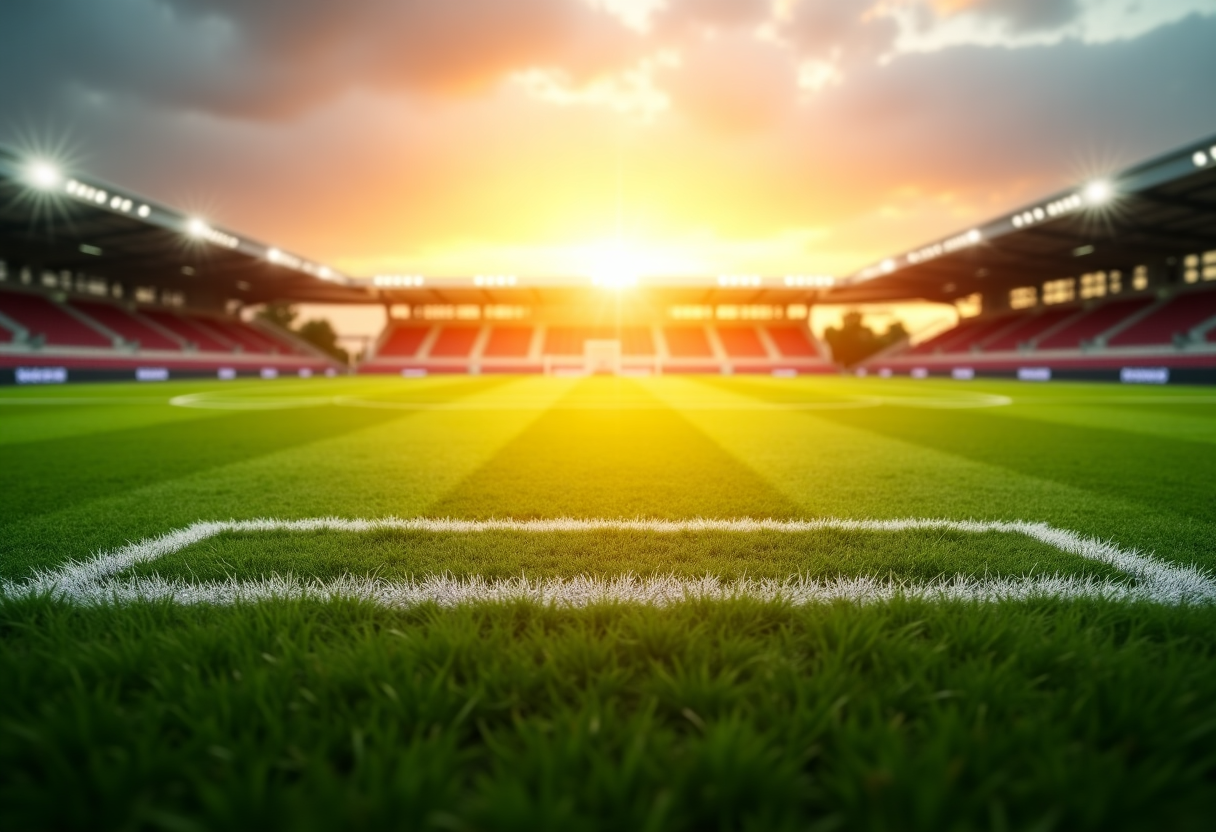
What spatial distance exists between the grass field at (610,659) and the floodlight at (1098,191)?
835 inches

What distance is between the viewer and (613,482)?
181 inches

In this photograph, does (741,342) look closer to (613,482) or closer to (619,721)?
(613,482)

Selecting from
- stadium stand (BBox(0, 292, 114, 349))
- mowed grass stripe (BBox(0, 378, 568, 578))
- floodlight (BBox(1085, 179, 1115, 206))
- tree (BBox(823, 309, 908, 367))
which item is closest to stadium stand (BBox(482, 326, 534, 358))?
stadium stand (BBox(0, 292, 114, 349))

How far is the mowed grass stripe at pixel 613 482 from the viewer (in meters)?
3.71

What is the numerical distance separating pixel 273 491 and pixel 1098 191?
84.4 feet

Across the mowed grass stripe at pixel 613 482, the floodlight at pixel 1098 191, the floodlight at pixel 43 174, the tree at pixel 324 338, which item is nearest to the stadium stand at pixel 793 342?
the floodlight at pixel 1098 191

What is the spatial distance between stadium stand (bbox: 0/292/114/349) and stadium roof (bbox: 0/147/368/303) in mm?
2130

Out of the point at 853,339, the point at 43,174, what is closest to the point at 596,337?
the point at 43,174

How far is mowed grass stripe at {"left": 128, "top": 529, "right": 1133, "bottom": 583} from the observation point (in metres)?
2.50

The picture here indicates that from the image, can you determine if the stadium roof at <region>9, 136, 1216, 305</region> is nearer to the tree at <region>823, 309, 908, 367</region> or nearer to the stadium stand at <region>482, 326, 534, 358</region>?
the stadium stand at <region>482, 326, 534, 358</region>

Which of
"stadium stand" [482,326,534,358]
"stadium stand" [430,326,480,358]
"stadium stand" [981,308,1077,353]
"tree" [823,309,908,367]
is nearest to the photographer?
"stadium stand" [981,308,1077,353]

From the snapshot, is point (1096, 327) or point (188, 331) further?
point (188, 331)

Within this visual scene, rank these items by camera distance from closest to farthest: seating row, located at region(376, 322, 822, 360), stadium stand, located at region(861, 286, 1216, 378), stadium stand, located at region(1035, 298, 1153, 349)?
stadium stand, located at region(861, 286, 1216, 378), stadium stand, located at region(1035, 298, 1153, 349), seating row, located at region(376, 322, 822, 360)

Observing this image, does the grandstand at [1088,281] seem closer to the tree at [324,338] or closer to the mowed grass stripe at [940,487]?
the mowed grass stripe at [940,487]
